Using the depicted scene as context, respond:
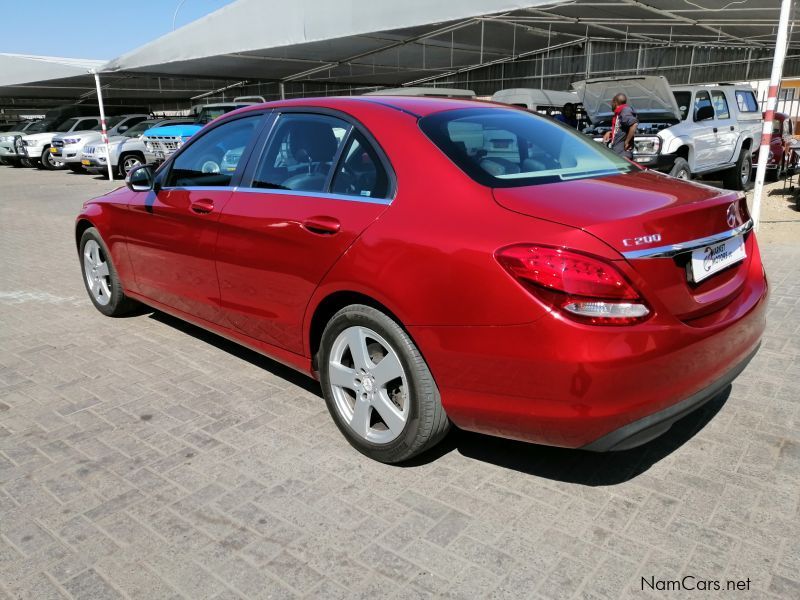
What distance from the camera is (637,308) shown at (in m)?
2.25

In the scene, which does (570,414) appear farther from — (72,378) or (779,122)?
(779,122)

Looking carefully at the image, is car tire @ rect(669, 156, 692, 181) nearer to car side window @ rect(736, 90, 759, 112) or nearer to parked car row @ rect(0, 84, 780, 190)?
parked car row @ rect(0, 84, 780, 190)

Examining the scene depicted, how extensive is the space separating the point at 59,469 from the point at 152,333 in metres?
2.00

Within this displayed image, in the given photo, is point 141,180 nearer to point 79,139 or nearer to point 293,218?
point 293,218

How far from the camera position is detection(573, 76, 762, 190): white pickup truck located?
10.4 meters

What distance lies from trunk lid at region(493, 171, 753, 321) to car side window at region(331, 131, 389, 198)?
1.94 feet

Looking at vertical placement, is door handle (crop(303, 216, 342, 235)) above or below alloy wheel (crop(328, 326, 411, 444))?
above

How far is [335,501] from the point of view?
2.70 m

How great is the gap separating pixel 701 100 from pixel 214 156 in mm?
10092

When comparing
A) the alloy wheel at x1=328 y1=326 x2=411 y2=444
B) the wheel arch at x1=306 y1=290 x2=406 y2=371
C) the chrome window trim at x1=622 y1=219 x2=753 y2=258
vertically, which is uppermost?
the chrome window trim at x1=622 y1=219 x2=753 y2=258

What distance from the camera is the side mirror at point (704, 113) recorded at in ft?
36.0

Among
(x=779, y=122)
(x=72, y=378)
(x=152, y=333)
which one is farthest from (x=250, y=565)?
(x=779, y=122)

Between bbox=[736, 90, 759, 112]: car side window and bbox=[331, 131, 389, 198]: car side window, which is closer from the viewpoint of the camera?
bbox=[331, 131, 389, 198]: car side window

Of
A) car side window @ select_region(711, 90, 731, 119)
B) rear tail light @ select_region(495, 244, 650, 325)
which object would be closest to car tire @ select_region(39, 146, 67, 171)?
car side window @ select_region(711, 90, 731, 119)
